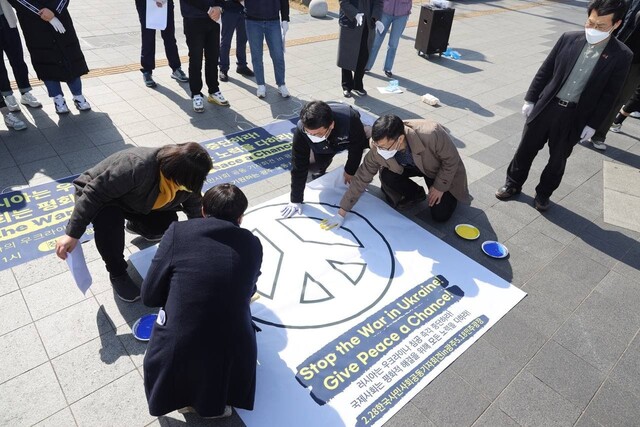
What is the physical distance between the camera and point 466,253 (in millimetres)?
3617

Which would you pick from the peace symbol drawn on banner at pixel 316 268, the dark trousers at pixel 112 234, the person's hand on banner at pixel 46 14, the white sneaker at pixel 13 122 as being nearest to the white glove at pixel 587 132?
the peace symbol drawn on banner at pixel 316 268

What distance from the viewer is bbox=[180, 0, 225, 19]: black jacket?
4.99m

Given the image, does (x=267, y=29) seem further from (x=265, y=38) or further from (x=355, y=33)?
(x=355, y=33)

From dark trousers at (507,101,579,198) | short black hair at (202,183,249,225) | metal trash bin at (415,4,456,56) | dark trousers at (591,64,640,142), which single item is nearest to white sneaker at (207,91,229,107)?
dark trousers at (507,101,579,198)

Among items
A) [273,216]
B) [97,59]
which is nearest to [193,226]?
[273,216]

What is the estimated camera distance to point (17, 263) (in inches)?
122

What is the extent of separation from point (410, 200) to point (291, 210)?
1214 mm

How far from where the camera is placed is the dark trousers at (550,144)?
3.74 metres

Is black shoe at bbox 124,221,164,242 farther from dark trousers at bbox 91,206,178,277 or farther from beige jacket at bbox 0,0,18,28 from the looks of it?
beige jacket at bbox 0,0,18,28

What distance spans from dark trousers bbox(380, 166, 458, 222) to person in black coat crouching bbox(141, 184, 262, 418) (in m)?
2.21

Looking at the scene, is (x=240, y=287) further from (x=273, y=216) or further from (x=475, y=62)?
(x=475, y=62)

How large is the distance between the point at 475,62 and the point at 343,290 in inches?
303

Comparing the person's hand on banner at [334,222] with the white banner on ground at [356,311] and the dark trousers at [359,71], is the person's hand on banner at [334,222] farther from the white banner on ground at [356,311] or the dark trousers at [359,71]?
the dark trousers at [359,71]

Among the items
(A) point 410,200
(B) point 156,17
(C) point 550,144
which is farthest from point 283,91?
(C) point 550,144
